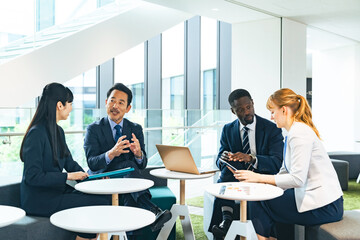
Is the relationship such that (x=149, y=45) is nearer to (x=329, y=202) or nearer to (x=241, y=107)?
(x=241, y=107)

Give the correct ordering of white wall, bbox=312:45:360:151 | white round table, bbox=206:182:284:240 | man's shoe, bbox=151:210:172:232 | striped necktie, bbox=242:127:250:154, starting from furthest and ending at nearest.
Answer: white wall, bbox=312:45:360:151
striped necktie, bbox=242:127:250:154
man's shoe, bbox=151:210:172:232
white round table, bbox=206:182:284:240

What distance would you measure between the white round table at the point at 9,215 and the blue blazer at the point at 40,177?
498 millimetres

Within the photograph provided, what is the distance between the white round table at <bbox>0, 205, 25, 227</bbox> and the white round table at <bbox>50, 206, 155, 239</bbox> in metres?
0.14

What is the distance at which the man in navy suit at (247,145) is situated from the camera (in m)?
3.14

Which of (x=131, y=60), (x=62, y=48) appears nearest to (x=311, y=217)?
(x=62, y=48)

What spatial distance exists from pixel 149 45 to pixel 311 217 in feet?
25.5

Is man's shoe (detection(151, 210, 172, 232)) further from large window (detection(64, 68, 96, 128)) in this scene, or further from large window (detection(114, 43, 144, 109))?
large window (detection(114, 43, 144, 109))

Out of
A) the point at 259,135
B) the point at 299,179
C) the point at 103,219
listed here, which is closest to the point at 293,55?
the point at 259,135

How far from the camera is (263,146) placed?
3.25m

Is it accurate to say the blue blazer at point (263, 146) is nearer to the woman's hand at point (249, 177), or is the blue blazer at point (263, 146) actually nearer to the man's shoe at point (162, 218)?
the woman's hand at point (249, 177)

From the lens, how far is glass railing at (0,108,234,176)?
421 cm

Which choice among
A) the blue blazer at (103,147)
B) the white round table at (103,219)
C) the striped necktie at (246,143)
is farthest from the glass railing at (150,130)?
the white round table at (103,219)

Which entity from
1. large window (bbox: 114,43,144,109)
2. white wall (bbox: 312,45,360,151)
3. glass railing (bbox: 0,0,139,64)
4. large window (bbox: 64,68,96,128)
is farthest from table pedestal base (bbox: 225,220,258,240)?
white wall (bbox: 312,45,360,151)

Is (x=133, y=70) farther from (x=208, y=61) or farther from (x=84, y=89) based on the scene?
(x=208, y=61)
